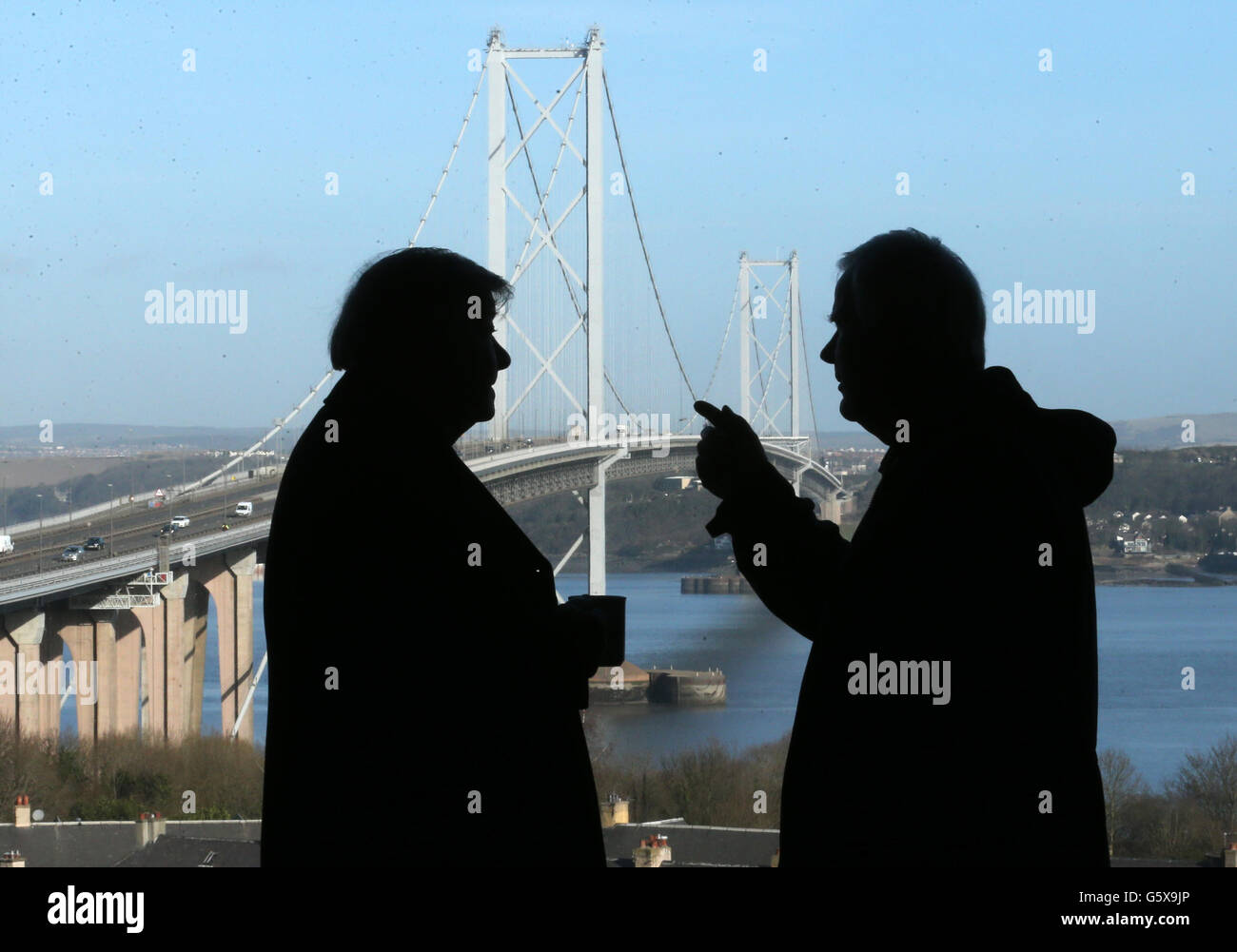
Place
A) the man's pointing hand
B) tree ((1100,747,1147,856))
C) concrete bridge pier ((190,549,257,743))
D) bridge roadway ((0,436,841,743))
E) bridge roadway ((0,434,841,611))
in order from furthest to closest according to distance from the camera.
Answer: concrete bridge pier ((190,549,257,743))
bridge roadway ((0,436,841,743))
bridge roadway ((0,434,841,611))
tree ((1100,747,1147,856))
the man's pointing hand

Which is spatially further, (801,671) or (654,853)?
(801,671)

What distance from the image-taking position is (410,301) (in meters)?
0.96

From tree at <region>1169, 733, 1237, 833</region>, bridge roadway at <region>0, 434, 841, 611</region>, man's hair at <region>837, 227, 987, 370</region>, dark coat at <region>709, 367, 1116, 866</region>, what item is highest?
bridge roadway at <region>0, 434, 841, 611</region>

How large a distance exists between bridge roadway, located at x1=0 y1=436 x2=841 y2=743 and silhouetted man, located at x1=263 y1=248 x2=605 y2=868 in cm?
1343

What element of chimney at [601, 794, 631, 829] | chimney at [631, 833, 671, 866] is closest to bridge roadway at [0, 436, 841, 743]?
chimney at [601, 794, 631, 829]

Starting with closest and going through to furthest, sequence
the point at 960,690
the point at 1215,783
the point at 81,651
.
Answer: the point at 960,690
the point at 1215,783
the point at 81,651

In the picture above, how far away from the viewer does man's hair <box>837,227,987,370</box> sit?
3.00 ft

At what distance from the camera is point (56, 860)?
8.98m

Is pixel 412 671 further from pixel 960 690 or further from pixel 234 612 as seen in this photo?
pixel 234 612

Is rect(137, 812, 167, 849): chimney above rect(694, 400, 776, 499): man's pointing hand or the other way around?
the other way around

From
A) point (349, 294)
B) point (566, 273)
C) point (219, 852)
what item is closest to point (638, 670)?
point (566, 273)

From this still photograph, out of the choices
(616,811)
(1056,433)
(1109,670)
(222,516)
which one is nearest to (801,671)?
(616,811)

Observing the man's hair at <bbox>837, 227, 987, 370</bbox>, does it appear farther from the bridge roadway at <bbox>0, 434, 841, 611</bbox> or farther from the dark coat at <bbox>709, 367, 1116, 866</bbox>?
the bridge roadway at <bbox>0, 434, 841, 611</bbox>

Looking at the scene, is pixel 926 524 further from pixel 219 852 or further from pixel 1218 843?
pixel 1218 843
